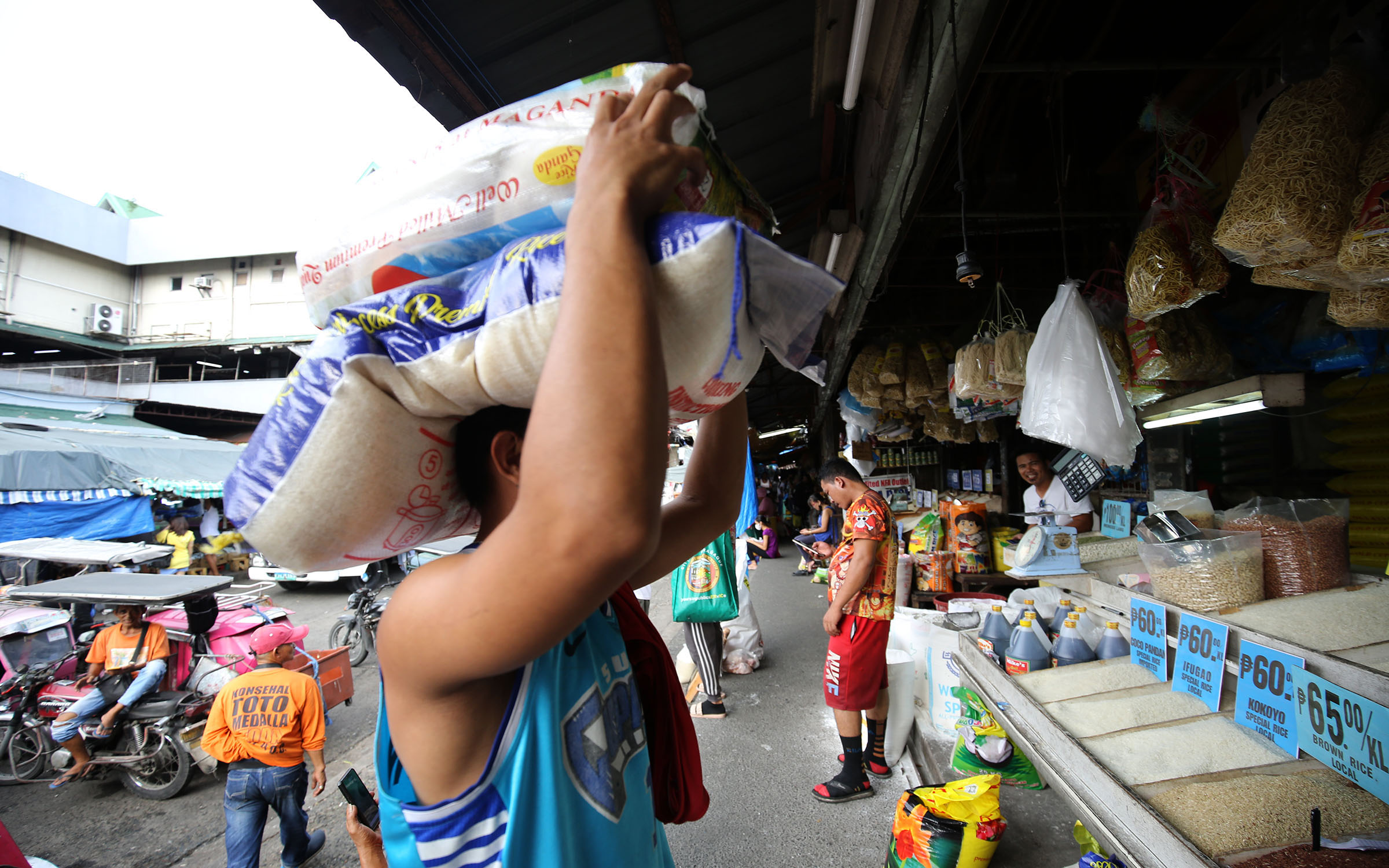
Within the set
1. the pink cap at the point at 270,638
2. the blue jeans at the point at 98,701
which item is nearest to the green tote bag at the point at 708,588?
the pink cap at the point at 270,638

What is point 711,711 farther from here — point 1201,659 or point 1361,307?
point 1361,307

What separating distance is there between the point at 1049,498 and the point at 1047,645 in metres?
2.50

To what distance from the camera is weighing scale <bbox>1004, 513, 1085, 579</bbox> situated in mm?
3164

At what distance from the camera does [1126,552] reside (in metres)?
3.27

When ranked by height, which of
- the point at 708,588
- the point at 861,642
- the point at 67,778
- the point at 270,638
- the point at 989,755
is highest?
the point at 708,588

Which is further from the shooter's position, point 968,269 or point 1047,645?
point 1047,645

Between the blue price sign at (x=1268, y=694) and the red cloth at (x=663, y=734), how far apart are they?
1.39m

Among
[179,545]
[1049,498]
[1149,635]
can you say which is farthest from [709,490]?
[179,545]

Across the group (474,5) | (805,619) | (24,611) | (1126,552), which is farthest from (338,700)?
(1126,552)

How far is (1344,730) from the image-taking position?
1255 millimetres

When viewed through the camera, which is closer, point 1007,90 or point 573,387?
point 573,387

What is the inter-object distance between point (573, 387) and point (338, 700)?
20.2 feet

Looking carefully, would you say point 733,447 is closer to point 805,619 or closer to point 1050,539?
point 1050,539

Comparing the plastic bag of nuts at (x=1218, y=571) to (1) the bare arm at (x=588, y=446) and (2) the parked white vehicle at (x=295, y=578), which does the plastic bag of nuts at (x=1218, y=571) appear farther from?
(2) the parked white vehicle at (x=295, y=578)
